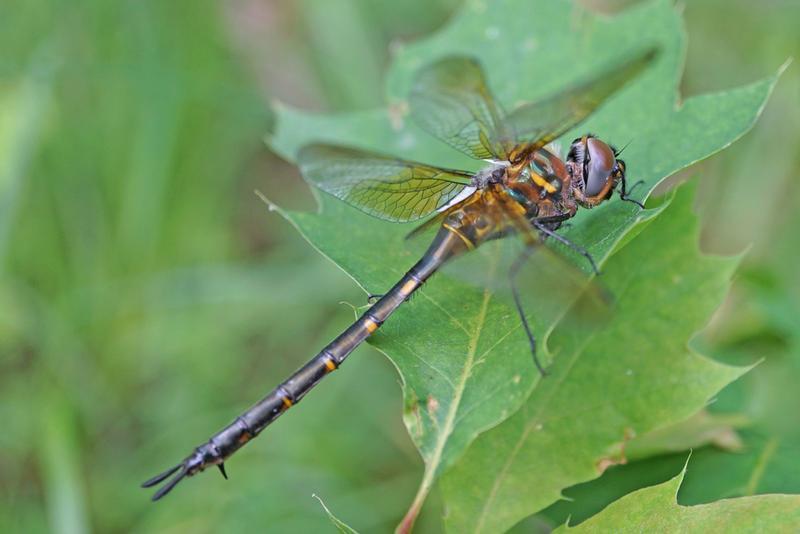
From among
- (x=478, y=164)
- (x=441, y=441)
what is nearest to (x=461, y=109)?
(x=478, y=164)

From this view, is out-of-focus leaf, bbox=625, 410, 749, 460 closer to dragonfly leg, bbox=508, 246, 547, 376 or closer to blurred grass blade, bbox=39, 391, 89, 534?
dragonfly leg, bbox=508, 246, 547, 376

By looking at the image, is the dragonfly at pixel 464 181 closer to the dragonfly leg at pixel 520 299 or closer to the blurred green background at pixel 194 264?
the dragonfly leg at pixel 520 299

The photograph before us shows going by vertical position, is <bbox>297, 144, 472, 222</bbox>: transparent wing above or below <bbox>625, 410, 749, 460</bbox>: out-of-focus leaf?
above

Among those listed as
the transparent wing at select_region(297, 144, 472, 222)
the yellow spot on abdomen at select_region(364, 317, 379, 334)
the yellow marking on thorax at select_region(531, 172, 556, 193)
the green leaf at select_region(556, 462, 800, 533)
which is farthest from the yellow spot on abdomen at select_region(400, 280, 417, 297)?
the green leaf at select_region(556, 462, 800, 533)

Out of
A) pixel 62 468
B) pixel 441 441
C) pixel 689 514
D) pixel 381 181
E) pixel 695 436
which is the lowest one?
pixel 689 514

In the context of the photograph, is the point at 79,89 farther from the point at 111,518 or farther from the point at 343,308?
the point at 111,518

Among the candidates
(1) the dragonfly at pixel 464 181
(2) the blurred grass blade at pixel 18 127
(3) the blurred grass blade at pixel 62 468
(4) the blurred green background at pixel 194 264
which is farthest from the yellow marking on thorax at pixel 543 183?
(2) the blurred grass blade at pixel 18 127

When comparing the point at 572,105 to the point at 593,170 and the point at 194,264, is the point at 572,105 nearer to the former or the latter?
the point at 593,170
